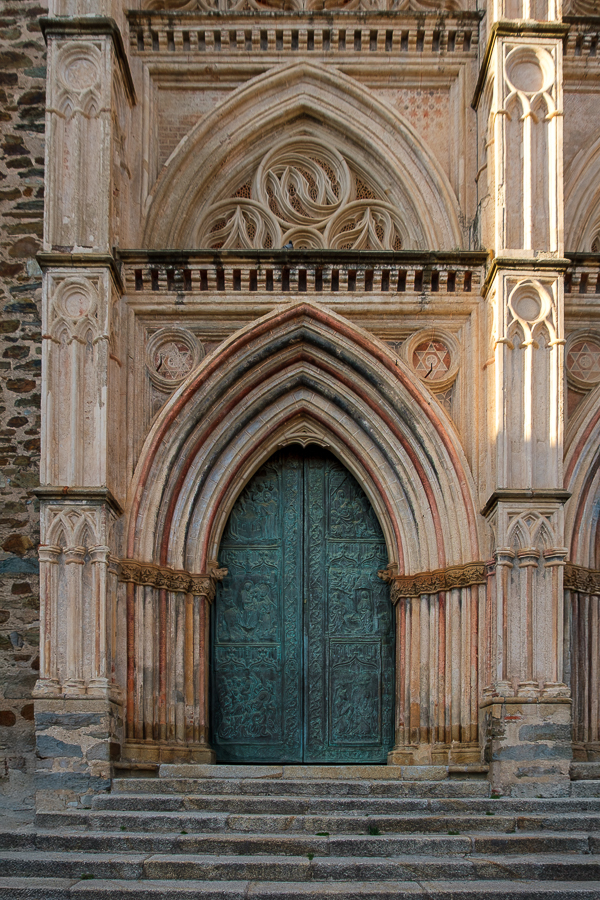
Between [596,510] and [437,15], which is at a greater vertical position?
[437,15]

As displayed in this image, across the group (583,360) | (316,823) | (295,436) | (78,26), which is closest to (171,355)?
(295,436)

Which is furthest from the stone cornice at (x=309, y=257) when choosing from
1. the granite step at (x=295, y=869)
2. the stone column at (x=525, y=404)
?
the granite step at (x=295, y=869)

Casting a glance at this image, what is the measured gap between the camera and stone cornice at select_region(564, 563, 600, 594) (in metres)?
10.9

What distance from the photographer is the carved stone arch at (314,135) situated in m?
12.0

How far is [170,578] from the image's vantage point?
35.6 feet

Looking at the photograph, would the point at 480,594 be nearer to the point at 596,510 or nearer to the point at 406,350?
the point at 596,510

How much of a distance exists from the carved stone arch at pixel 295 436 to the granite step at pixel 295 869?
10.5 feet

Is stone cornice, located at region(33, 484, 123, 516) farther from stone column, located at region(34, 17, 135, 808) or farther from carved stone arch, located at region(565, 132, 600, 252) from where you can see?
carved stone arch, located at region(565, 132, 600, 252)

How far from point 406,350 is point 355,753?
3.84 m

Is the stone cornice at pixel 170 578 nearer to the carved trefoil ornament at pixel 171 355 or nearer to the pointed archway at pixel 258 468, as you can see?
the pointed archway at pixel 258 468

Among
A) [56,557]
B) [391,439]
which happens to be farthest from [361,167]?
[56,557]

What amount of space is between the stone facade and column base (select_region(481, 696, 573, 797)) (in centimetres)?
2

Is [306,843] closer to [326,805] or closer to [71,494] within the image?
[326,805]

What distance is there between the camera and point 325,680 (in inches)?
445
